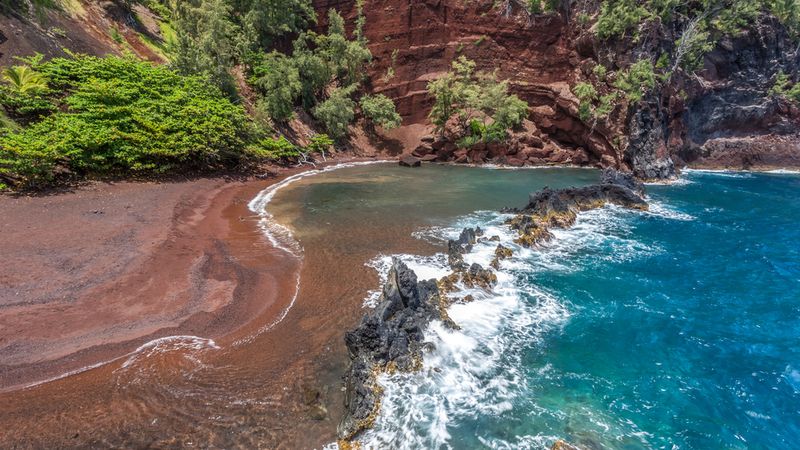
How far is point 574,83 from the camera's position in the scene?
45.2 metres

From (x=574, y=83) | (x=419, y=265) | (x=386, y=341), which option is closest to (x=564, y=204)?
(x=419, y=265)

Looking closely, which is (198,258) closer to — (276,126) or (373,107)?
(276,126)

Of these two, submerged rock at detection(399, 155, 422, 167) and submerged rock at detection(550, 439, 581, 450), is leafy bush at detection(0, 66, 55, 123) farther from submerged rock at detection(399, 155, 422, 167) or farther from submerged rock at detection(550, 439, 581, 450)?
submerged rock at detection(550, 439, 581, 450)

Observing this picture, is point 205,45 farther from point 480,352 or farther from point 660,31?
point 660,31

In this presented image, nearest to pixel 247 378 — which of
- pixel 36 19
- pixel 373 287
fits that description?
pixel 373 287

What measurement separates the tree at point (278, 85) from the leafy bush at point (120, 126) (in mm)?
7835

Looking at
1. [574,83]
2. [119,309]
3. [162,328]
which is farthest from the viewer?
[574,83]

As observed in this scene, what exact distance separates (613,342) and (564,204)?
1393cm

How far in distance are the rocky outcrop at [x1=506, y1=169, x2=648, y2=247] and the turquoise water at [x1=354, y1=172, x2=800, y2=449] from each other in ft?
5.03

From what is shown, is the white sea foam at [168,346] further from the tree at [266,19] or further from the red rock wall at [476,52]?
the red rock wall at [476,52]

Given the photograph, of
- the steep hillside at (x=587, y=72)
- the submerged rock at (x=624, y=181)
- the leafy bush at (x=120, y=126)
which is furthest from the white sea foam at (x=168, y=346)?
the steep hillside at (x=587, y=72)

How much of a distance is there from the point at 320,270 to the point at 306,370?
5.88 meters

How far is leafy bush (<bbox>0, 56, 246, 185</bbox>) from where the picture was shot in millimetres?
18422

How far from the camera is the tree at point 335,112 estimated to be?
135ft
